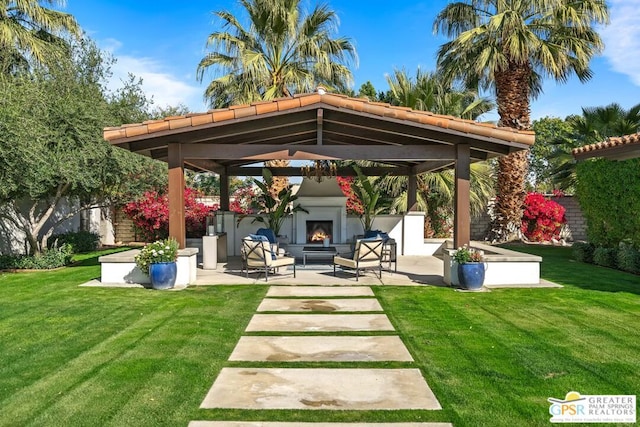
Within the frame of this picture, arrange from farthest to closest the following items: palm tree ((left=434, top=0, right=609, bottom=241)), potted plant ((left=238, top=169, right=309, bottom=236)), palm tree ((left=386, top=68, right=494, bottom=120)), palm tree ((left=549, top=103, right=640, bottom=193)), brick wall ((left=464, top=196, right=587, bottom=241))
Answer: brick wall ((left=464, top=196, right=587, bottom=241))
palm tree ((left=549, top=103, right=640, bottom=193))
palm tree ((left=386, top=68, right=494, bottom=120))
palm tree ((left=434, top=0, right=609, bottom=241))
potted plant ((left=238, top=169, right=309, bottom=236))

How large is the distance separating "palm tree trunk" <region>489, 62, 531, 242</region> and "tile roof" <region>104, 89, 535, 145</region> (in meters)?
8.27

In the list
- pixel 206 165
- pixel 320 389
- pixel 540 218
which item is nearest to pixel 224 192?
pixel 206 165

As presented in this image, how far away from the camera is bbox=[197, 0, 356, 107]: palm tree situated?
640 inches

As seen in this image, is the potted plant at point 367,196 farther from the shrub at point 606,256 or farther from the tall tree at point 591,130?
the tall tree at point 591,130

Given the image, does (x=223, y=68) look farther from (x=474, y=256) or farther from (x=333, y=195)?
(x=474, y=256)

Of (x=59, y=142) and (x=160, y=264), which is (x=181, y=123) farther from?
(x=59, y=142)

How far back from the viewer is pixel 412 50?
22.3 meters

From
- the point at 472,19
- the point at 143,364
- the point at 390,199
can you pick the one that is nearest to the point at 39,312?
the point at 143,364

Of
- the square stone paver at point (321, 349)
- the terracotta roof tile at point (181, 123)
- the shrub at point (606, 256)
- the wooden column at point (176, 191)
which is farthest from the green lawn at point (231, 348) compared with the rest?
the shrub at point (606, 256)

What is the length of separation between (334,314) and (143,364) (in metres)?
3.02

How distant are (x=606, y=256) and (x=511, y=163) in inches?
238

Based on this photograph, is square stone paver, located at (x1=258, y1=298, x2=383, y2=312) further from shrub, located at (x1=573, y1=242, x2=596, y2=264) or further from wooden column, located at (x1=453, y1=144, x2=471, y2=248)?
shrub, located at (x1=573, y1=242, x2=596, y2=264)

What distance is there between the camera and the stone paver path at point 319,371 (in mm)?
3947

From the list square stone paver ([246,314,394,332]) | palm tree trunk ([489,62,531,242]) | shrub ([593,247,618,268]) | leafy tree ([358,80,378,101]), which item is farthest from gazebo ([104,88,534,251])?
leafy tree ([358,80,378,101])
